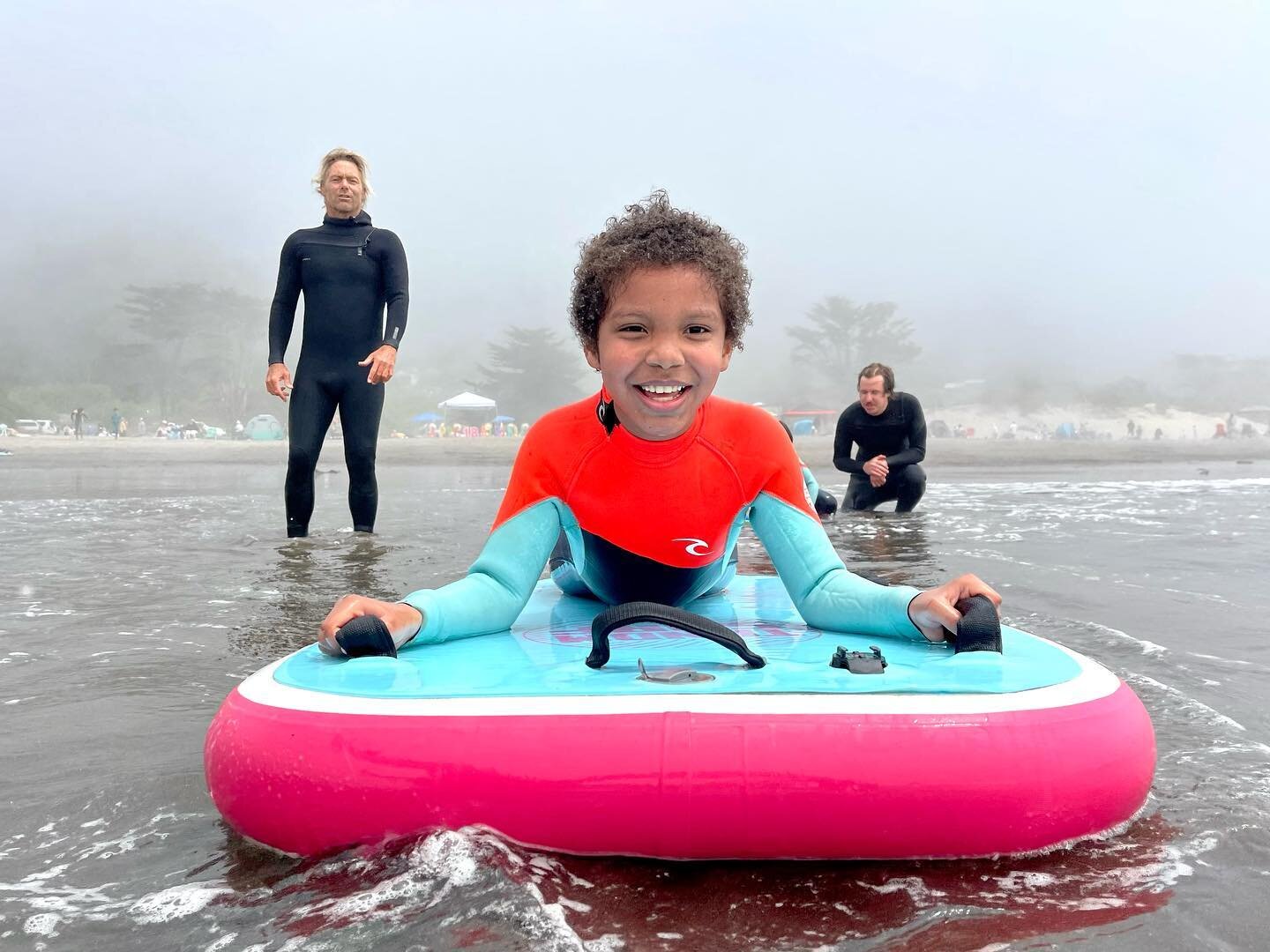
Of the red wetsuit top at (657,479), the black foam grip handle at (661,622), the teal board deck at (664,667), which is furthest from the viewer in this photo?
the red wetsuit top at (657,479)

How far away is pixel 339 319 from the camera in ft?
18.8

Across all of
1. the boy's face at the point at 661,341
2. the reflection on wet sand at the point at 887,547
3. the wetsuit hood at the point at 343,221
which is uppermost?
the wetsuit hood at the point at 343,221

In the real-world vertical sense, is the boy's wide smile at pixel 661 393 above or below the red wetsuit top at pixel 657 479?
above

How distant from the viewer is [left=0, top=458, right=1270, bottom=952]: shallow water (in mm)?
1474

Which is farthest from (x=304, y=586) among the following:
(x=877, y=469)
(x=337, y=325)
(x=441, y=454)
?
(x=441, y=454)

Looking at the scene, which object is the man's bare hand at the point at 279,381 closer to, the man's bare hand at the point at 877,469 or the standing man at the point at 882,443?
the standing man at the point at 882,443

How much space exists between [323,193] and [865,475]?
4.82 metres

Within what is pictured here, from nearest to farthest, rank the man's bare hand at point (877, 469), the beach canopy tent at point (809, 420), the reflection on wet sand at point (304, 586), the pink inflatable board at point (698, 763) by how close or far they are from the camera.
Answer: the pink inflatable board at point (698, 763)
the reflection on wet sand at point (304, 586)
the man's bare hand at point (877, 469)
the beach canopy tent at point (809, 420)

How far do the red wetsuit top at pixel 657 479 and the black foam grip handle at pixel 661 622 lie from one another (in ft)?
2.03

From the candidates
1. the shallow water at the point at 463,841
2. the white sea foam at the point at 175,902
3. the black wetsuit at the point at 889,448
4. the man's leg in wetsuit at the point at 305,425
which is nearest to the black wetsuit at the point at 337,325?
the man's leg in wetsuit at the point at 305,425

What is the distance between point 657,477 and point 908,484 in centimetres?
610

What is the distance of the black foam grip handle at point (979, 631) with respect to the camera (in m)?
2.05

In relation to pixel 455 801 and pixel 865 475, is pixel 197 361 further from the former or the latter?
pixel 455 801

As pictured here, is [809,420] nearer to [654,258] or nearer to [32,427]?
[32,427]
